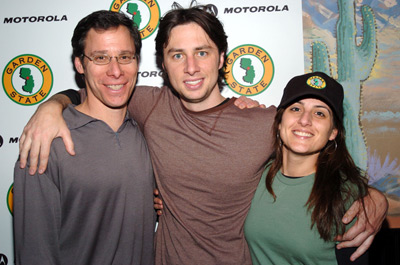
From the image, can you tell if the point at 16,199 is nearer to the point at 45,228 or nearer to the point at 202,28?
the point at 45,228

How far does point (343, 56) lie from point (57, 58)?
2090mm

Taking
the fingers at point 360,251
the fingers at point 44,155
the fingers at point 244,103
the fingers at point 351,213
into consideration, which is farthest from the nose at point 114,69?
the fingers at point 360,251

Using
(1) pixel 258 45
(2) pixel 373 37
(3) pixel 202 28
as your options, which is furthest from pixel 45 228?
(2) pixel 373 37

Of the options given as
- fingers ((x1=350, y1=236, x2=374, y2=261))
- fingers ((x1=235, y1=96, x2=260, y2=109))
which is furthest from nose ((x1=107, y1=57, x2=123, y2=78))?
fingers ((x1=350, y1=236, x2=374, y2=261))

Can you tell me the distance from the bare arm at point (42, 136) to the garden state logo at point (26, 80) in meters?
0.89

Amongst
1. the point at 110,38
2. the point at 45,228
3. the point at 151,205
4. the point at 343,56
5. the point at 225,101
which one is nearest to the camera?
the point at 45,228

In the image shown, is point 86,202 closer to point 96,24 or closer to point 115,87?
point 115,87

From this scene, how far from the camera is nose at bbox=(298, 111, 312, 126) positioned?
4.37ft

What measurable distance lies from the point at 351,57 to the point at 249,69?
732mm

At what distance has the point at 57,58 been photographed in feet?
7.07

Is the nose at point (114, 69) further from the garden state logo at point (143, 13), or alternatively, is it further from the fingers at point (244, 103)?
the garden state logo at point (143, 13)

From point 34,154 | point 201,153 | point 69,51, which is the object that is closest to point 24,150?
point 34,154

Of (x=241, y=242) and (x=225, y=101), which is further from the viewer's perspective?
(x=225, y=101)

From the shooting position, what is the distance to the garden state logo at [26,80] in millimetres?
2166
